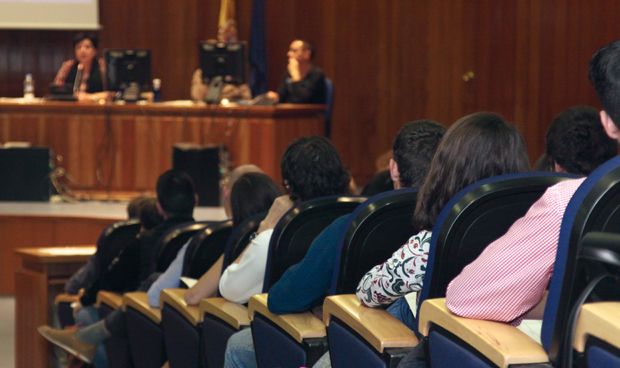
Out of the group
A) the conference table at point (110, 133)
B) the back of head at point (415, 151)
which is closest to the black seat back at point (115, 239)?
the back of head at point (415, 151)

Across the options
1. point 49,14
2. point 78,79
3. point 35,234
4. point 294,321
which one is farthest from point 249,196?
point 49,14

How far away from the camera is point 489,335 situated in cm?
222

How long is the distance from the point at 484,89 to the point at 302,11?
194cm

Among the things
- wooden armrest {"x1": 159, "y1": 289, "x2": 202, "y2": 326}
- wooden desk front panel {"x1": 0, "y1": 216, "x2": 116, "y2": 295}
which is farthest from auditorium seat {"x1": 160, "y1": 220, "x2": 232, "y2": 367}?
wooden desk front panel {"x1": 0, "y1": 216, "x2": 116, "y2": 295}

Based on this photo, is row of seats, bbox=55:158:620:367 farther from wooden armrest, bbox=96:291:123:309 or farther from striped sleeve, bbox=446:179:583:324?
wooden armrest, bbox=96:291:123:309

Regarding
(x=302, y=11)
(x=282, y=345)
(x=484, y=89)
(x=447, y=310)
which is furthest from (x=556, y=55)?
(x=447, y=310)

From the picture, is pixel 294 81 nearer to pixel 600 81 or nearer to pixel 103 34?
pixel 103 34

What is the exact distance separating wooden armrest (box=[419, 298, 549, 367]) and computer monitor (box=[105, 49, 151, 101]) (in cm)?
827

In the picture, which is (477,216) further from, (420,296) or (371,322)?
(371,322)

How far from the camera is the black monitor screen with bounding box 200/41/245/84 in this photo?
10.3 m

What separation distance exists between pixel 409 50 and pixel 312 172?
27.4 ft

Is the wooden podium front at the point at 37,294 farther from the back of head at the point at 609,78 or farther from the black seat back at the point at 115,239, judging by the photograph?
the back of head at the point at 609,78

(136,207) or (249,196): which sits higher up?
(249,196)

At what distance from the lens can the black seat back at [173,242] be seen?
196 inches
